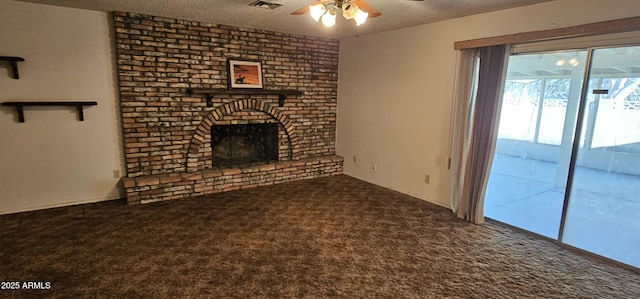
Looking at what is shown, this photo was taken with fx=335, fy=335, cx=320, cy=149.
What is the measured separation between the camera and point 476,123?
354 centimetres

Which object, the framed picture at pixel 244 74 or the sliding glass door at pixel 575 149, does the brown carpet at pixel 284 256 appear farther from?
the framed picture at pixel 244 74

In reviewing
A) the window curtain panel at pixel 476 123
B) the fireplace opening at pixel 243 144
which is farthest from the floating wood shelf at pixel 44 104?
the window curtain panel at pixel 476 123

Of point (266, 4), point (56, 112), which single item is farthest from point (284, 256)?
point (56, 112)

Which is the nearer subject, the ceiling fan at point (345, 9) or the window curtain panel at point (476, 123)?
the ceiling fan at point (345, 9)

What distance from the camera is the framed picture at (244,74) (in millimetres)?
4566

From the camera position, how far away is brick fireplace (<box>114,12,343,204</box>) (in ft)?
13.0

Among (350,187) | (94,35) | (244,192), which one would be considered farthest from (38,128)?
(350,187)

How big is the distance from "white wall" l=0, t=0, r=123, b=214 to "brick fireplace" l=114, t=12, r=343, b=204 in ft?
0.75

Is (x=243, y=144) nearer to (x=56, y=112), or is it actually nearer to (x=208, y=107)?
(x=208, y=107)

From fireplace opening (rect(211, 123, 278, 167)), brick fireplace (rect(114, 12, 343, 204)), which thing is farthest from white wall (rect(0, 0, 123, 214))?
fireplace opening (rect(211, 123, 278, 167))

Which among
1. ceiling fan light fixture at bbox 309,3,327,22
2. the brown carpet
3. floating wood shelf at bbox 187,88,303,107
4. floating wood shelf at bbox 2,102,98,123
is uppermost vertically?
ceiling fan light fixture at bbox 309,3,327,22

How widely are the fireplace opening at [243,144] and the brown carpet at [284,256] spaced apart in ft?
3.62

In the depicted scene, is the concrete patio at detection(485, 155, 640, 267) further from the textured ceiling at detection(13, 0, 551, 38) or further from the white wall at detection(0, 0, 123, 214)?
the white wall at detection(0, 0, 123, 214)

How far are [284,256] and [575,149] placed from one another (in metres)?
2.72
